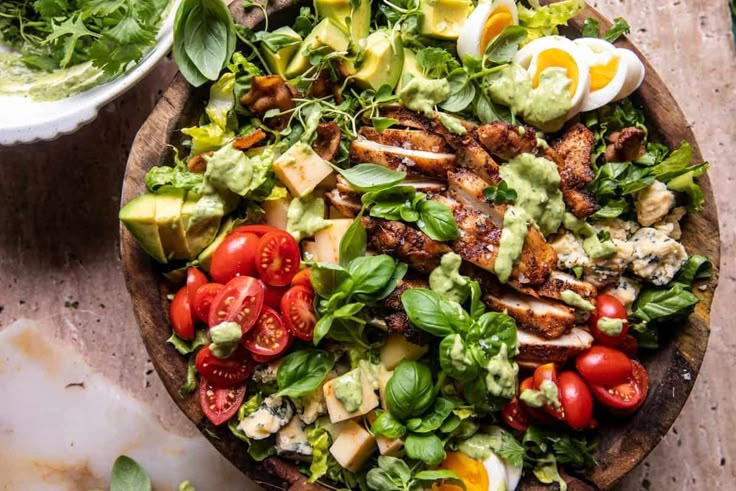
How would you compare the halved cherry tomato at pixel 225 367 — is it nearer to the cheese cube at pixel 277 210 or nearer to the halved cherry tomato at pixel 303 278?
the halved cherry tomato at pixel 303 278

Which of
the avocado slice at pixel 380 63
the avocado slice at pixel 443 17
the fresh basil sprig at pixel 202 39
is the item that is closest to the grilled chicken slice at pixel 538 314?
the avocado slice at pixel 380 63

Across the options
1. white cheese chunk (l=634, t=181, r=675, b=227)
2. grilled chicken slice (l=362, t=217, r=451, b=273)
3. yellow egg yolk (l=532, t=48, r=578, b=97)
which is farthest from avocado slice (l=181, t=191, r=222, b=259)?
white cheese chunk (l=634, t=181, r=675, b=227)

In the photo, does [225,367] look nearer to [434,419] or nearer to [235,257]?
[235,257]

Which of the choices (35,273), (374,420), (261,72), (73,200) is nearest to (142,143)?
(261,72)

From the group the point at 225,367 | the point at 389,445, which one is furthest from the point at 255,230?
the point at 389,445

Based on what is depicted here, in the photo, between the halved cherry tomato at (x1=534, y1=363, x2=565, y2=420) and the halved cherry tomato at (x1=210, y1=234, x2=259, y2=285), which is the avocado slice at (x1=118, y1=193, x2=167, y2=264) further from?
the halved cherry tomato at (x1=534, y1=363, x2=565, y2=420)
